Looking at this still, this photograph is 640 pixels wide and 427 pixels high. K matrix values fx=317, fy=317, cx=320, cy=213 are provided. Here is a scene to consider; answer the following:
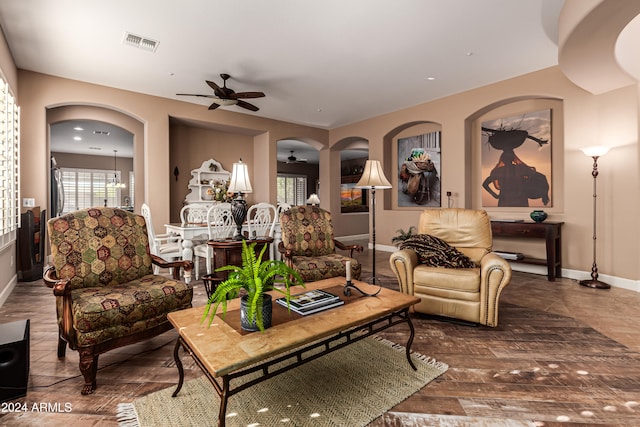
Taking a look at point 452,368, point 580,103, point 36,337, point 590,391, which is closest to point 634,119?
point 580,103

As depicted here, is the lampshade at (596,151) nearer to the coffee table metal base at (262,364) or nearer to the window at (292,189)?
the coffee table metal base at (262,364)

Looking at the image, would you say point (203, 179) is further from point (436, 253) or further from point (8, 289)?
point (436, 253)

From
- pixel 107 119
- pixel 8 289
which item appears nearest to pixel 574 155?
pixel 8 289

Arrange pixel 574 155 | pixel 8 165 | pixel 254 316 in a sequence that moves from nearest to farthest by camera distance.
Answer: pixel 254 316
pixel 8 165
pixel 574 155

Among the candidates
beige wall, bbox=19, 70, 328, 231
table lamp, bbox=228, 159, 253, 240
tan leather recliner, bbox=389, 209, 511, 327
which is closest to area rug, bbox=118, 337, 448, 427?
tan leather recliner, bbox=389, 209, 511, 327

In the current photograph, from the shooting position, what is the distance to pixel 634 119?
380 centimetres

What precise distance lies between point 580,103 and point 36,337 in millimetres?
6450

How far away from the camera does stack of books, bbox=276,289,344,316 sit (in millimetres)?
1783

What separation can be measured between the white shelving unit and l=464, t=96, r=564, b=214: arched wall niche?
5037mm

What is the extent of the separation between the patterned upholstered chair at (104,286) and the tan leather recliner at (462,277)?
1.90 m

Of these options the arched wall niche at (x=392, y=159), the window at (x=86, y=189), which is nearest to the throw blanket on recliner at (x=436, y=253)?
the arched wall niche at (x=392, y=159)

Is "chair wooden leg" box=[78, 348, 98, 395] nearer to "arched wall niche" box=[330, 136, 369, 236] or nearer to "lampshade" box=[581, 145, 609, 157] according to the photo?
"lampshade" box=[581, 145, 609, 157]

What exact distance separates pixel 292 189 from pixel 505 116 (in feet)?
27.3

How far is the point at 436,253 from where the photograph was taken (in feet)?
9.66
